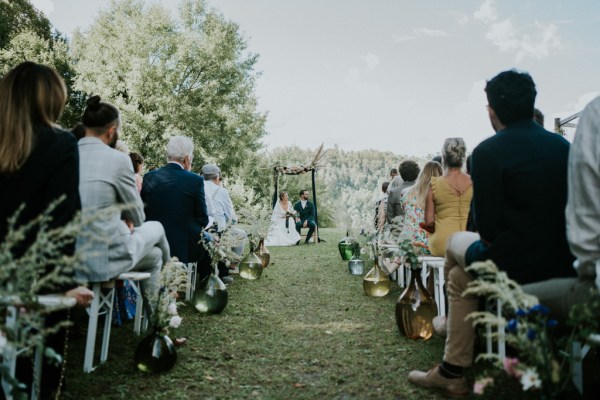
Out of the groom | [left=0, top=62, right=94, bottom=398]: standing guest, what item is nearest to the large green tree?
the groom

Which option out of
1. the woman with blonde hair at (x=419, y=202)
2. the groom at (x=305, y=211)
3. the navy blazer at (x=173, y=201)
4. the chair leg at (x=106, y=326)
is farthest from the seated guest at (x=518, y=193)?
the groom at (x=305, y=211)

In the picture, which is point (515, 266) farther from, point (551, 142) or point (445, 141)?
point (445, 141)

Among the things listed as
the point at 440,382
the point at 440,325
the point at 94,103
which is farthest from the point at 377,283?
the point at 94,103

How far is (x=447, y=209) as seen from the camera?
4.75m

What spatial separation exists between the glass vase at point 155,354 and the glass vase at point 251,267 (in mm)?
4323

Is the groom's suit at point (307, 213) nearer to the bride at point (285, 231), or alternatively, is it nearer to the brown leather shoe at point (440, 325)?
the bride at point (285, 231)

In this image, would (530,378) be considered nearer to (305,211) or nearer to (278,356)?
(278,356)

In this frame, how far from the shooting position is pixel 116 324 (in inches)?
190

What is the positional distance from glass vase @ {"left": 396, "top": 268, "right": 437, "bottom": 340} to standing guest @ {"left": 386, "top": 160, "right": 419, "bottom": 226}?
2.76m

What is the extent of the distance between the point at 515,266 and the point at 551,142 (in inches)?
Result: 28.0

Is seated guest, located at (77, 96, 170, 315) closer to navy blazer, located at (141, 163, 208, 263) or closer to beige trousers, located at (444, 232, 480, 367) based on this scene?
navy blazer, located at (141, 163, 208, 263)

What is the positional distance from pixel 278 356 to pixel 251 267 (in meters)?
3.91

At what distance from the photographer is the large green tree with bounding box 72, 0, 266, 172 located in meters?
24.0

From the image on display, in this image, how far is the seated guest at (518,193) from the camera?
2494 mm
